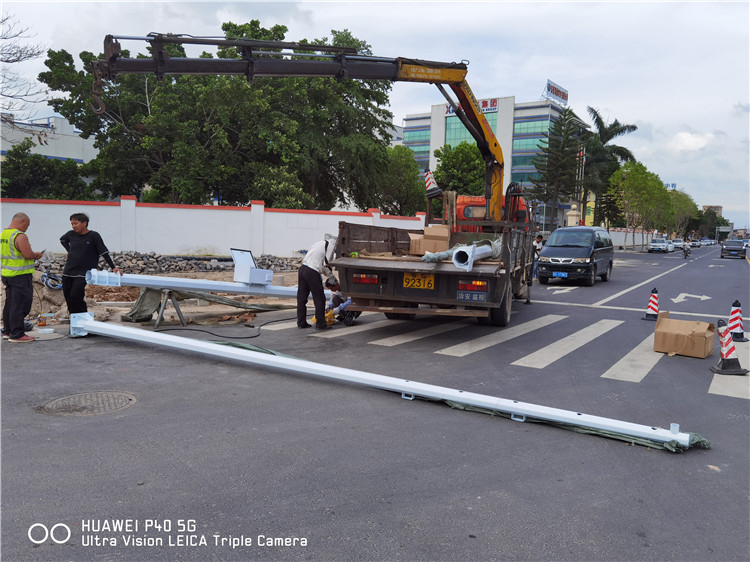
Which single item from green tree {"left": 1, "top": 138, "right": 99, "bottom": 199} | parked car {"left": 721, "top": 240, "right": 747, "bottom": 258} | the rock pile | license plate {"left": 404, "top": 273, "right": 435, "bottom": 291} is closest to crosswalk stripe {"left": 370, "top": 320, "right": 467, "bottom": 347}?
license plate {"left": 404, "top": 273, "right": 435, "bottom": 291}

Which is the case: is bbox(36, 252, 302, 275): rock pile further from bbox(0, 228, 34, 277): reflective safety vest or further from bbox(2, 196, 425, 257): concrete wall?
bbox(0, 228, 34, 277): reflective safety vest

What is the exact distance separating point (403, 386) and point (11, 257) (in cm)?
576

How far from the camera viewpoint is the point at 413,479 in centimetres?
391

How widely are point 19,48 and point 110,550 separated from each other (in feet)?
58.3

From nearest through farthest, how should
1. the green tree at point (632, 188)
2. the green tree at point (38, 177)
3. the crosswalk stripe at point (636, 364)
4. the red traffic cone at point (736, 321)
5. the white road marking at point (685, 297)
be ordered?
the crosswalk stripe at point (636, 364) → the red traffic cone at point (736, 321) → the white road marking at point (685, 297) → the green tree at point (38, 177) → the green tree at point (632, 188)

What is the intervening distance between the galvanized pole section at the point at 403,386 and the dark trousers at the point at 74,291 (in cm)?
15

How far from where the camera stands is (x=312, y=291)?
9.39 metres

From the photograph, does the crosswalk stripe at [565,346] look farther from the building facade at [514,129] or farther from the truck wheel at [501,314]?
the building facade at [514,129]

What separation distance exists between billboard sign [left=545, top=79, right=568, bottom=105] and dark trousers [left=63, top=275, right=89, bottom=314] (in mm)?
83010

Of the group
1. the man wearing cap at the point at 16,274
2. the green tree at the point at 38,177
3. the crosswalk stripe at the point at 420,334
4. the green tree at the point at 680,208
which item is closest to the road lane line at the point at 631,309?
the crosswalk stripe at the point at 420,334

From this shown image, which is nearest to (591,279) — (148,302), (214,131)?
(148,302)

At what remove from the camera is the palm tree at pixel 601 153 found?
57.1m

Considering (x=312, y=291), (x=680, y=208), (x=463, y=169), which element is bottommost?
(x=312, y=291)

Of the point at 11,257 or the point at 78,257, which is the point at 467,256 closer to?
the point at 78,257
